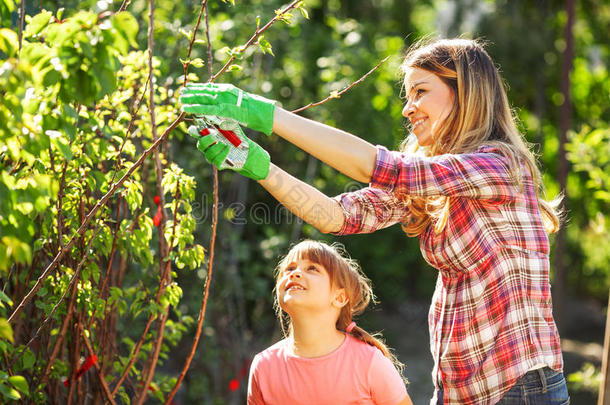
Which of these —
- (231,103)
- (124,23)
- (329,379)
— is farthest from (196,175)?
(124,23)

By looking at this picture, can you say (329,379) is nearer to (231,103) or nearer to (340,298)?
(340,298)

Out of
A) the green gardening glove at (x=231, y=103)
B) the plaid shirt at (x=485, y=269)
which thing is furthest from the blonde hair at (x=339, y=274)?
the green gardening glove at (x=231, y=103)

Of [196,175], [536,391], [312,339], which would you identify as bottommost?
[536,391]

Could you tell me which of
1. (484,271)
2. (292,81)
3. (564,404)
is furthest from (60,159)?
(292,81)

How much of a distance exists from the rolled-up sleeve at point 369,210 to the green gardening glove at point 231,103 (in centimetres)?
45

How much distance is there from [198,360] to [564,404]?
119 inches

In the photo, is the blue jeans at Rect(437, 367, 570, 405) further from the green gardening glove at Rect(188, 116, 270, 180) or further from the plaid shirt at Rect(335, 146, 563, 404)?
the green gardening glove at Rect(188, 116, 270, 180)

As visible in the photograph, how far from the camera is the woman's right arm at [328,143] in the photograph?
5.57 ft

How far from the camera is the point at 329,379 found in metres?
1.96

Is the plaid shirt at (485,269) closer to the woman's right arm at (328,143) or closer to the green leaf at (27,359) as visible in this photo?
the woman's right arm at (328,143)

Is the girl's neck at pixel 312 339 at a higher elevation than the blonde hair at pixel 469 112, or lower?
lower

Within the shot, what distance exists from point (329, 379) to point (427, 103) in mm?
827

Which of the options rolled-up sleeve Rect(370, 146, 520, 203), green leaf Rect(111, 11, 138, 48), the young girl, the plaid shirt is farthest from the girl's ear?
green leaf Rect(111, 11, 138, 48)

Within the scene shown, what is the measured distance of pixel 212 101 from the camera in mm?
1660
